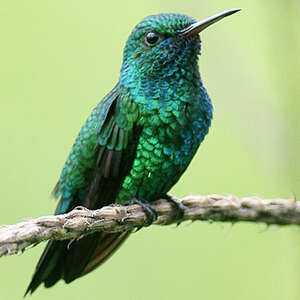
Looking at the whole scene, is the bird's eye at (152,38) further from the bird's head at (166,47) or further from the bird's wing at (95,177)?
the bird's wing at (95,177)

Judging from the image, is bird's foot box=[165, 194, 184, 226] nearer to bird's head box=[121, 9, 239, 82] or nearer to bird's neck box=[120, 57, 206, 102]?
bird's neck box=[120, 57, 206, 102]

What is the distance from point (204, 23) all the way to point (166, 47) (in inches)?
12.2

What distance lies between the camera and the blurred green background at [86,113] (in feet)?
12.1

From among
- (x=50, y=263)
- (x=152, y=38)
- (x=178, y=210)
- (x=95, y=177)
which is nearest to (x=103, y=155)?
(x=95, y=177)

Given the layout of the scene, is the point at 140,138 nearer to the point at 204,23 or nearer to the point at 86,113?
the point at 204,23

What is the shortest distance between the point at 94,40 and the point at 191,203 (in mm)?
3433

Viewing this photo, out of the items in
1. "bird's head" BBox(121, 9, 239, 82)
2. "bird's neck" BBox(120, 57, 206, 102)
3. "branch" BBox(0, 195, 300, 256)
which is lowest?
"branch" BBox(0, 195, 300, 256)

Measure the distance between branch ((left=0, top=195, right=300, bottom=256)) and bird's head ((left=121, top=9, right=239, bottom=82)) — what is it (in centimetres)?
83

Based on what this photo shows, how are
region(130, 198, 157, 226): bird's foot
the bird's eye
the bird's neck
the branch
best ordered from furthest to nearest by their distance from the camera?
the bird's eye
the bird's neck
region(130, 198, 157, 226): bird's foot
the branch

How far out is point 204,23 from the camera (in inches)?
131

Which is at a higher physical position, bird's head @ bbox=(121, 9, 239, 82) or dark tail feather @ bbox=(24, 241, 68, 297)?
bird's head @ bbox=(121, 9, 239, 82)

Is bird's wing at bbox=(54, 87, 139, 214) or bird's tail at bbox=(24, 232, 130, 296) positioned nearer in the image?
bird's tail at bbox=(24, 232, 130, 296)

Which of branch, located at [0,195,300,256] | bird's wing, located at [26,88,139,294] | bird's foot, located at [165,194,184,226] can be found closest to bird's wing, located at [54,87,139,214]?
bird's wing, located at [26,88,139,294]

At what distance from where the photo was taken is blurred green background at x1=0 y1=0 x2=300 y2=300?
145 inches
